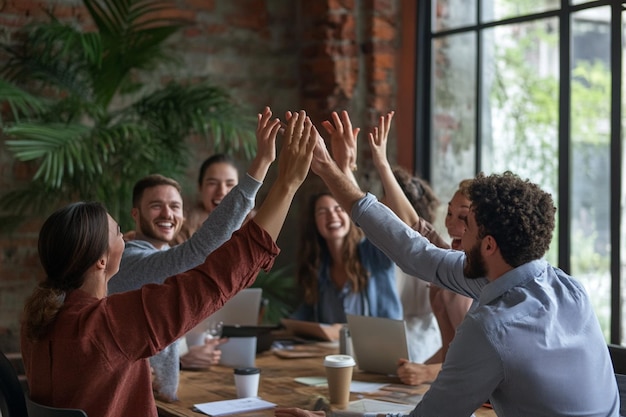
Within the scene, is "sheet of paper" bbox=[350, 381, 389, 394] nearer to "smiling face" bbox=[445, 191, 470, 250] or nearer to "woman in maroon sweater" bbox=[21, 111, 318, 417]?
"smiling face" bbox=[445, 191, 470, 250]

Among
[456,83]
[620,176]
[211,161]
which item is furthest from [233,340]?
[456,83]

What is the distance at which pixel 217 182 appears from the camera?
437 cm

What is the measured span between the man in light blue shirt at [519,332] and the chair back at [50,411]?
0.77 m

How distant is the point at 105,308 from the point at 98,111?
255cm

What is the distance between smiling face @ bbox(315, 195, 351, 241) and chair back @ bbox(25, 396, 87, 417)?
2433 millimetres

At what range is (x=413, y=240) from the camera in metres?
2.63

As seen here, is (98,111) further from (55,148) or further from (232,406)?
(232,406)

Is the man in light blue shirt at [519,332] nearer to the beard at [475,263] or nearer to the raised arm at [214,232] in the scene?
the beard at [475,263]

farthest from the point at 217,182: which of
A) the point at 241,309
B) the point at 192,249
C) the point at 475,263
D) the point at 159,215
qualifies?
the point at 475,263

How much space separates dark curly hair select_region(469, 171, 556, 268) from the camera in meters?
2.15

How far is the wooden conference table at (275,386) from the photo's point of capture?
110 inches

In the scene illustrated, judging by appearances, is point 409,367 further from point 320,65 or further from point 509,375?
point 320,65

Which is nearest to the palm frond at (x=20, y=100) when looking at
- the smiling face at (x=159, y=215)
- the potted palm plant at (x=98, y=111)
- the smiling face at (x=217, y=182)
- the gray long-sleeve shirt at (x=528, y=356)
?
the potted palm plant at (x=98, y=111)

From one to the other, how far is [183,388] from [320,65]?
117 inches
